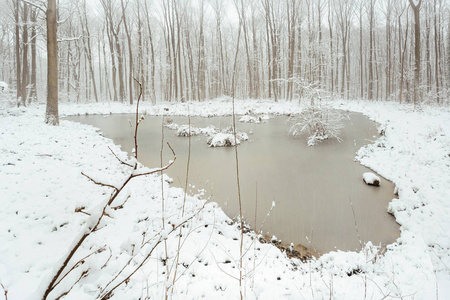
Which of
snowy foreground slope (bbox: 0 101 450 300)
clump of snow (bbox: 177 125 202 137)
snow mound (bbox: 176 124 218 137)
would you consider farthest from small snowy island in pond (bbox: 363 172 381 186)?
clump of snow (bbox: 177 125 202 137)

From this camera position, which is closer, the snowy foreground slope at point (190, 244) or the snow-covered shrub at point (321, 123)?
the snowy foreground slope at point (190, 244)

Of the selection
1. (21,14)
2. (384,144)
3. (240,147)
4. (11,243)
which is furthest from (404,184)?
(21,14)

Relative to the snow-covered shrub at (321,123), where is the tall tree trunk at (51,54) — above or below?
above

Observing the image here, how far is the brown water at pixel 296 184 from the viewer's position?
169 inches

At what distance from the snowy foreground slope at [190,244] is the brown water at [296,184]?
17.7 inches

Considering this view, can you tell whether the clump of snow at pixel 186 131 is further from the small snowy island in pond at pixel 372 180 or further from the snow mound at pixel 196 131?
the small snowy island in pond at pixel 372 180

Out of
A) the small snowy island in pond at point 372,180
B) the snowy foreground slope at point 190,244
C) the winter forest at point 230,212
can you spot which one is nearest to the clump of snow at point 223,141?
the winter forest at point 230,212

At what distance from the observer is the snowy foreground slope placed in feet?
8.16

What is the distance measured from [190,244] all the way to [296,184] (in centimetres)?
365

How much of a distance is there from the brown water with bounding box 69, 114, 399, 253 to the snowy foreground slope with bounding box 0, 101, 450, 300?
45 cm

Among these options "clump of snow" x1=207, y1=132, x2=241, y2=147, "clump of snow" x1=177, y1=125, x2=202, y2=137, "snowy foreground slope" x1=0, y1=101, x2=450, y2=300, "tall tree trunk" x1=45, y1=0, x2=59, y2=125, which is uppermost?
"tall tree trunk" x1=45, y1=0, x2=59, y2=125

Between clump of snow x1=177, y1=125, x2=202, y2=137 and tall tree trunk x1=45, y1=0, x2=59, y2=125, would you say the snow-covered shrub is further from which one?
tall tree trunk x1=45, y1=0, x2=59, y2=125

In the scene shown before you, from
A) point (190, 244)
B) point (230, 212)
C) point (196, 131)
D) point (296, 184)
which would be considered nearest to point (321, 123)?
point (296, 184)

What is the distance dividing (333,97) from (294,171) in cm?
427
